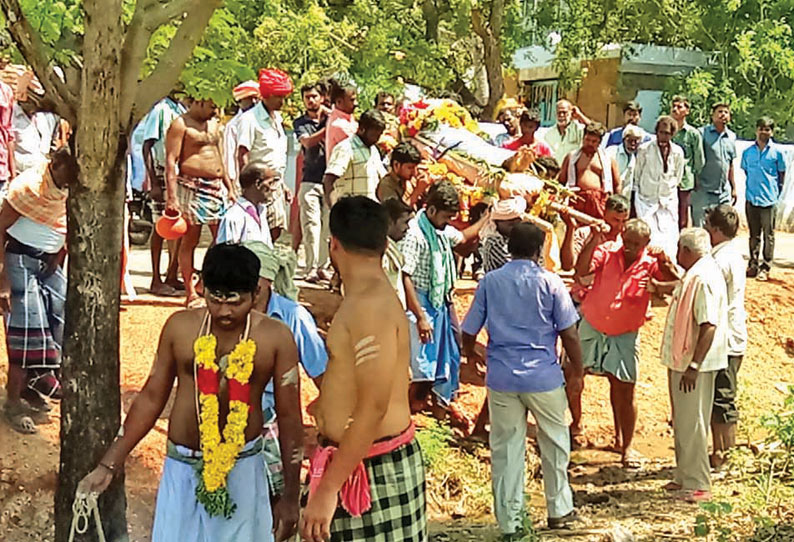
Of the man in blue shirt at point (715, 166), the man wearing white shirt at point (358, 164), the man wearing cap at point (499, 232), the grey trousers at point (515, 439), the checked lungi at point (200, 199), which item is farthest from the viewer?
the man in blue shirt at point (715, 166)

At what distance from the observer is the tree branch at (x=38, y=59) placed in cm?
460

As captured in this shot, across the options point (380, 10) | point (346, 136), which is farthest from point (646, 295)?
point (380, 10)

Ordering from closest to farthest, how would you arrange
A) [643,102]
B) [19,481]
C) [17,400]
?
1. [19,481]
2. [17,400]
3. [643,102]

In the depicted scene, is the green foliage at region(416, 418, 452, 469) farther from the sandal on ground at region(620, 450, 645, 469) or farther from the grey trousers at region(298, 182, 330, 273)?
the grey trousers at region(298, 182, 330, 273)

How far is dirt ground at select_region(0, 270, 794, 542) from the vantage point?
20.9 ft

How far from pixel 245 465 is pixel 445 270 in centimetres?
353

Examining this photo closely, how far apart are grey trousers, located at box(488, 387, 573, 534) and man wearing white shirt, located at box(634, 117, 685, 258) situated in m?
4.70

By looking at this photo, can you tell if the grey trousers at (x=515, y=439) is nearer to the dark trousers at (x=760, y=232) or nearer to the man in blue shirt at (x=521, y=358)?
the man in blue shirt at (x=521, y=358)

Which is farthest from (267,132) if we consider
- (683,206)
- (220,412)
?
(220,412)

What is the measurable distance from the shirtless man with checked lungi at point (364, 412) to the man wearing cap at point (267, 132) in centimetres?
498

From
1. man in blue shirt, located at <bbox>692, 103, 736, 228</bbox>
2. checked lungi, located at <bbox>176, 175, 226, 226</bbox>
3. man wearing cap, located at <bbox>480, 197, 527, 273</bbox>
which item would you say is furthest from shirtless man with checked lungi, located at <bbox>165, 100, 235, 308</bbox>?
man in blue shirt, located at <bbox>692, 103, 736, 228</bbox>

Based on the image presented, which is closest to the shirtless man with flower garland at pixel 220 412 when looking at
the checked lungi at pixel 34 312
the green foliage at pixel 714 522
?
the checked lungi at pixel 34 312

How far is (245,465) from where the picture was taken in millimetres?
4238

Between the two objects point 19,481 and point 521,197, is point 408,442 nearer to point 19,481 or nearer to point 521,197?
point 19,481
